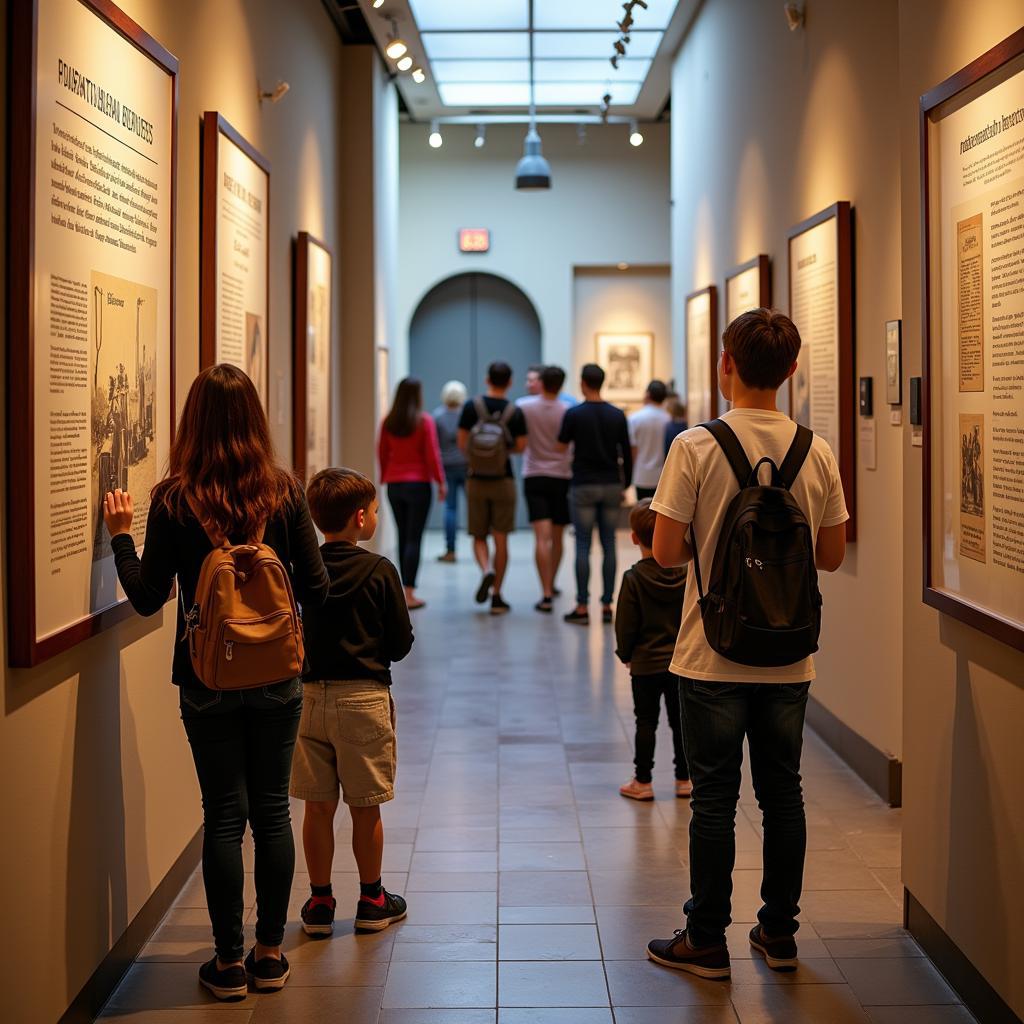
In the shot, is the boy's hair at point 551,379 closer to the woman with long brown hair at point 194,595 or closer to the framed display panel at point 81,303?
the framed display panel at point 81,303

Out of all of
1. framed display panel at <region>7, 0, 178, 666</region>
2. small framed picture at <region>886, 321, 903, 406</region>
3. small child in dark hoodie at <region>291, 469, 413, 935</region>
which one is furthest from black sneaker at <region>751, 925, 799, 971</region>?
small framed picture at <region>886, 321, 903, 406</region>

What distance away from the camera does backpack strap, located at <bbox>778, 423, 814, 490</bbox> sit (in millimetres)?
3326

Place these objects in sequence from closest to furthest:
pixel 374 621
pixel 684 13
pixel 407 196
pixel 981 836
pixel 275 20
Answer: pixel 981 836
pixel 374 621
pixel 275 20
pixel 684 13
pixel 407 196

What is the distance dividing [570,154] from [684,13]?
5.83 metres

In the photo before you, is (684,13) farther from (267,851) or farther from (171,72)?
(267,851)

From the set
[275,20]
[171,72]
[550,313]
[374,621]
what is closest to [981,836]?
[374,621]

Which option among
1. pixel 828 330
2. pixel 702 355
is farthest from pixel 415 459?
pixel 828 330

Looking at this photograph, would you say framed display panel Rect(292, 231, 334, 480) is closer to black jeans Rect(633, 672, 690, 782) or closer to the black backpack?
black jeans Rect(633, 672, 690, 782)

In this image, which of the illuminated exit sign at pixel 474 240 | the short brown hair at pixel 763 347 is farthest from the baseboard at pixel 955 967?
the illuminated exit sign at pixel 474 240

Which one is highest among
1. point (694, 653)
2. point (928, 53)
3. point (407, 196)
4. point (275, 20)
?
point (407, 196)

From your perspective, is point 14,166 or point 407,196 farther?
point 407,196

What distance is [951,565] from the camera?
11.3 feet

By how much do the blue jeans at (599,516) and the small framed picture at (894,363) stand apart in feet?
14.5

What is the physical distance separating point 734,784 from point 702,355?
23.1 ft
